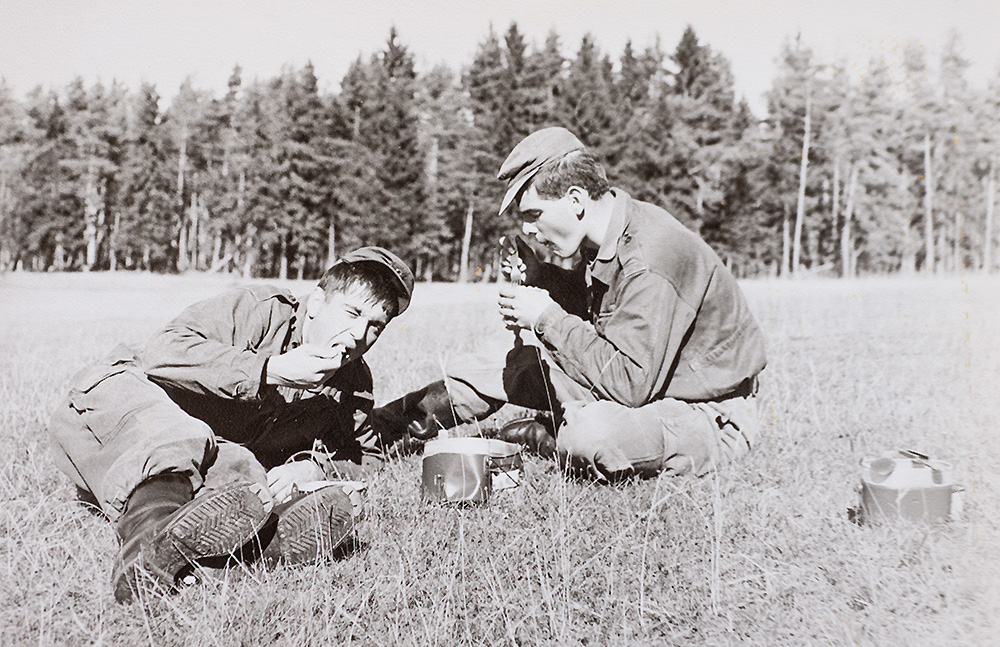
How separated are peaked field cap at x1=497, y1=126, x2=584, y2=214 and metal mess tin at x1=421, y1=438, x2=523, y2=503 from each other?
4.30 ft

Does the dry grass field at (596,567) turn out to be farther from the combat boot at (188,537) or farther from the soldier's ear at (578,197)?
the soldier's ear at (578,197)

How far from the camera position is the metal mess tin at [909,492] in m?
3.14

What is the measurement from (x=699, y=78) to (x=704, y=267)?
4260 cm

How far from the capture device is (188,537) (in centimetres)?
233

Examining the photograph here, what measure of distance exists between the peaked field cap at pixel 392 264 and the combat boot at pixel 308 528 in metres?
1.26

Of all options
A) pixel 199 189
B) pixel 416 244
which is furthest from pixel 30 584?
pixel 199 189

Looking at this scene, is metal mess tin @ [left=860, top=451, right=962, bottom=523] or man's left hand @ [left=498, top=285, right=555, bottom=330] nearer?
metal mess tin @ [left=860, top=451, right=962, bottom=523]

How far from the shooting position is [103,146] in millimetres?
45000

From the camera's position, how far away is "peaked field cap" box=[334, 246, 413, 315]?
3.71 meters

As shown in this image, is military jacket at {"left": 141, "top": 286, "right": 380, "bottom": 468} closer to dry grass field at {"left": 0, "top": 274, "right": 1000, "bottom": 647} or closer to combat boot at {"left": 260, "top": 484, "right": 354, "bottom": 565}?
dry grass field at {"left": 0, "top": 274, "right": 1000, "bottom": 647}

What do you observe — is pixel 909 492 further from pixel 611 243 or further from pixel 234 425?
pixel 234 425

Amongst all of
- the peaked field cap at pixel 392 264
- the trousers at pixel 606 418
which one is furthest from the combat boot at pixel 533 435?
the peaked field cap at pixel 392 264

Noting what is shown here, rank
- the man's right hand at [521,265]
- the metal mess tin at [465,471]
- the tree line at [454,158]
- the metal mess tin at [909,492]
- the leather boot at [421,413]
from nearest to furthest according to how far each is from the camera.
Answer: the metal mess tin at [909,492] < the metal mess tin at [465,471] < the man's right hand at [521,265] < the leather boot at [421,413] < the tree line at [454,158]

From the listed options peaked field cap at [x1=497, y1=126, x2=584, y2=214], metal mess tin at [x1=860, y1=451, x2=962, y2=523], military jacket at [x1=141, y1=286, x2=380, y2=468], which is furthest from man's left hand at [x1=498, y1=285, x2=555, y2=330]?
metal mess tin at [x1=860, y1=451, x2=962, y2=523]
